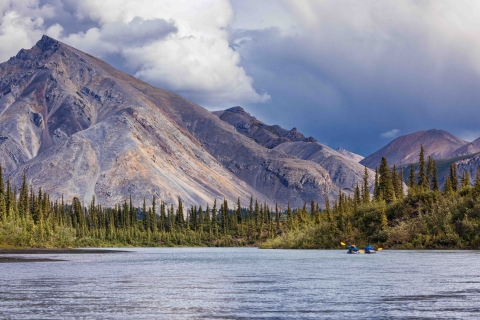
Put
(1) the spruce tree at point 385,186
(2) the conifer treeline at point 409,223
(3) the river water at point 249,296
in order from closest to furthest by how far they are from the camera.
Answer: (3) the river water at point 249,296
(2) the conifer treeline at point 409,223
(1) the spruce tree at point 385,186

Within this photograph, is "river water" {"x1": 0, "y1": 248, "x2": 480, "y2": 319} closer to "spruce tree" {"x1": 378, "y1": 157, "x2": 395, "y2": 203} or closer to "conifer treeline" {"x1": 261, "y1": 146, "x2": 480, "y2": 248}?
"conifer treeline" {"x1": 261, "y1": 146, "x2": 480, "y2": 248}

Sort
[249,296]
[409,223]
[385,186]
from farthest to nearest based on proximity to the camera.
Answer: [385,186]
[409,223]
[249,296]

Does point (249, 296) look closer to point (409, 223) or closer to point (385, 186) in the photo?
point (409, 223)

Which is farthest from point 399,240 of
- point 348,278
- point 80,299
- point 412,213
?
point 80,299

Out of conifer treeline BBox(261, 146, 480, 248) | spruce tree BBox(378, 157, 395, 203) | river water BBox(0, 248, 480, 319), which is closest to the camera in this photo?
river water BBox(0, 248, 480, 319)

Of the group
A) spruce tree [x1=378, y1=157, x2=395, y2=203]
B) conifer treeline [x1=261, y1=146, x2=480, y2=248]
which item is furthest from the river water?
spruce tree [x1=378, y1=157, x2=395, y2=203]

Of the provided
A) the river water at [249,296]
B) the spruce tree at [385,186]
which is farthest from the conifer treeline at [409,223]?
the river water at [249,296]

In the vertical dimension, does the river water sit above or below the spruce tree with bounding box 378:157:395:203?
below

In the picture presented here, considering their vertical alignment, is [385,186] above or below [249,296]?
above

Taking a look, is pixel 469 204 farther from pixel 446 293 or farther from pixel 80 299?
pixel 80 299

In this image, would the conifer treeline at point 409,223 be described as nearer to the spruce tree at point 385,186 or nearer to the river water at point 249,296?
the spruce tree at point 385,186

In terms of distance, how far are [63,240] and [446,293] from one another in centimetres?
15975

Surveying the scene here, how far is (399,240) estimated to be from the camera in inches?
5704

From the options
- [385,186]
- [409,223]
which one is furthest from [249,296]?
[385,186]
